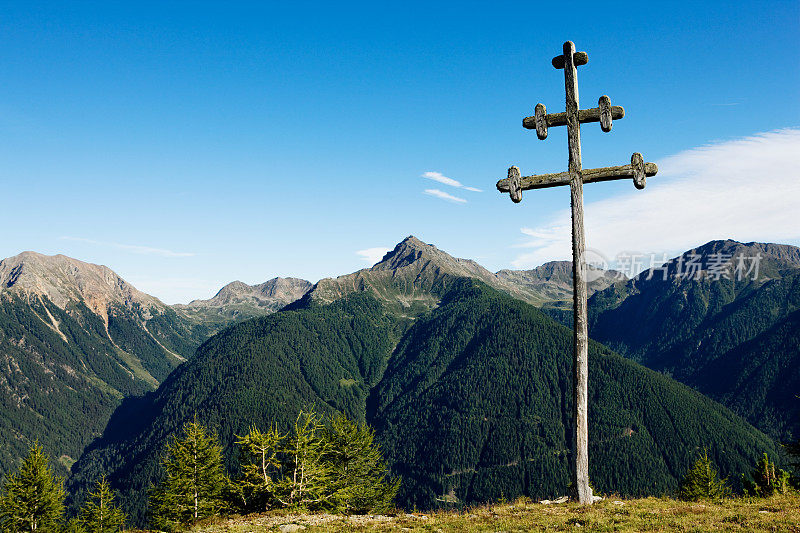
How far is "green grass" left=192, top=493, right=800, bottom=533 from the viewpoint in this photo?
1320 cm

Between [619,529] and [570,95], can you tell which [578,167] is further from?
[619,529]

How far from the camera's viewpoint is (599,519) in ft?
46.3

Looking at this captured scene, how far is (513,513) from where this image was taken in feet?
58.6

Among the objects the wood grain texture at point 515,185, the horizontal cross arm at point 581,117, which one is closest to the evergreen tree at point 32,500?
the wood grain texture at point 515,185

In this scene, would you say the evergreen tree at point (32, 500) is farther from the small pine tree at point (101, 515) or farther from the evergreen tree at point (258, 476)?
the evergreen tree at point (258, 476)

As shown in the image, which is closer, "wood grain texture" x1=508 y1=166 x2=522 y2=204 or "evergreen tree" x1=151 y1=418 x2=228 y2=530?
"wood grain texture" x1=508 y1=166 x2=522 y2=204

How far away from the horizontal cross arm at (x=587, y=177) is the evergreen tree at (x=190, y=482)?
37.2 m

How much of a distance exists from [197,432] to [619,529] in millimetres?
40970

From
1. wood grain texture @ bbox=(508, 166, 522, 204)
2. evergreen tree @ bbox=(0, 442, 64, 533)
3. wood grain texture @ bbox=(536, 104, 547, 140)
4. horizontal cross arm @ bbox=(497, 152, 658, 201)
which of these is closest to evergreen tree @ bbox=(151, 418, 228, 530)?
evergreen tree @ bbox=(0, 442, 64, 533)

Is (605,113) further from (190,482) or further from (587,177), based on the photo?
(190,482)

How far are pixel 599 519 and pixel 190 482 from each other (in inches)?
1525

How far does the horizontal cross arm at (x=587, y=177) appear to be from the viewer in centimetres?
1412

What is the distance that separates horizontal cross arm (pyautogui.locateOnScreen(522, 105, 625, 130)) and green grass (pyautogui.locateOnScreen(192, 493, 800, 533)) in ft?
41.1

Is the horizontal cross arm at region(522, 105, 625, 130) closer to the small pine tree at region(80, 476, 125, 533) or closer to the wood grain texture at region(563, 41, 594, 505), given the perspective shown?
the wood grain texture at region(563, 41, 594, 505)
